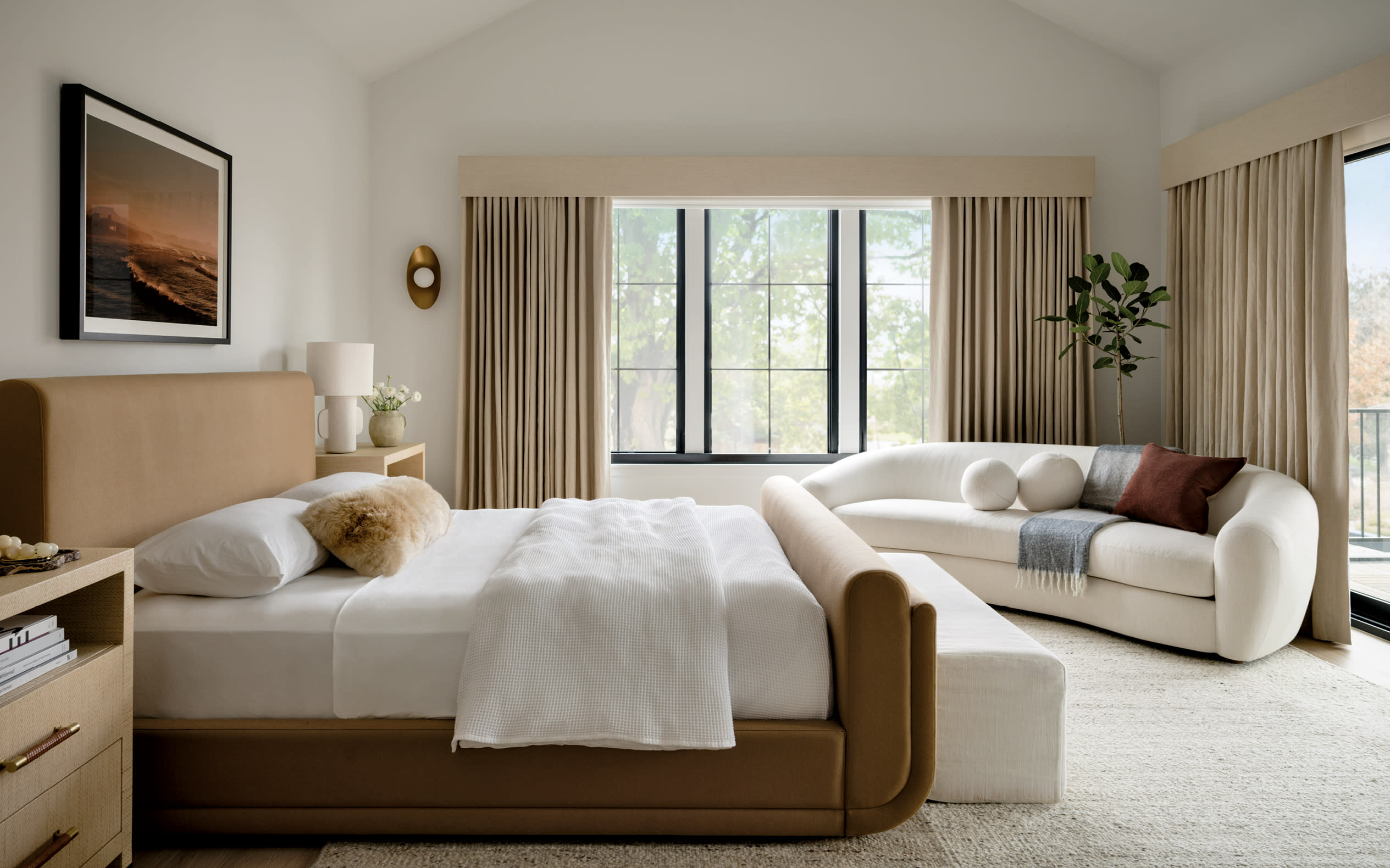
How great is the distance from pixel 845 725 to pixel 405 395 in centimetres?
324

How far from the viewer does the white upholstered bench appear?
2.04m

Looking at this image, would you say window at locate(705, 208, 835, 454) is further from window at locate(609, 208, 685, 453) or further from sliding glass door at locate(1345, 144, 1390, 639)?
sliding glass door at locate(1345, 144, 1390, 639)

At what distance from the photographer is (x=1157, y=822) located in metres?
2.00

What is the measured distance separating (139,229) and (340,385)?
1.13m

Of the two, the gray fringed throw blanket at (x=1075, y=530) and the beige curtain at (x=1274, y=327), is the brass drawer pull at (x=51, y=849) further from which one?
the beige curtain at (x=1274, y=327)

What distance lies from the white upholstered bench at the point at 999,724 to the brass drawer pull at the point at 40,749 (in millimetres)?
1825

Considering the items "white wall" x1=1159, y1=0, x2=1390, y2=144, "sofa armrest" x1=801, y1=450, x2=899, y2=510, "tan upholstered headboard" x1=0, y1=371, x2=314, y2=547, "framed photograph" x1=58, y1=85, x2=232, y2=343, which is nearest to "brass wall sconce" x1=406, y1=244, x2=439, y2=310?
"framed photograph" x1=58, y1=85, x2=232, y2=343

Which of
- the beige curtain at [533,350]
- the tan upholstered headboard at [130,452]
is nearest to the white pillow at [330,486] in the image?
the tan upholstered headboard at [130,452]

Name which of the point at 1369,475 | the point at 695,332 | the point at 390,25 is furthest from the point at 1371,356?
the point at 390,25

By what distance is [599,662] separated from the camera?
5.96ft

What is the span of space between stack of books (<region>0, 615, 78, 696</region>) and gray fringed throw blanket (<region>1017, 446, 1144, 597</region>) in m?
3.38

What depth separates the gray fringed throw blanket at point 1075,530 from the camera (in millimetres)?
3500

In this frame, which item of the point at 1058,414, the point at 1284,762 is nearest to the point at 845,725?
the point at 1284,762

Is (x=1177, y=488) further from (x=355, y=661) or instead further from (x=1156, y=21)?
(x=355, y=661)
